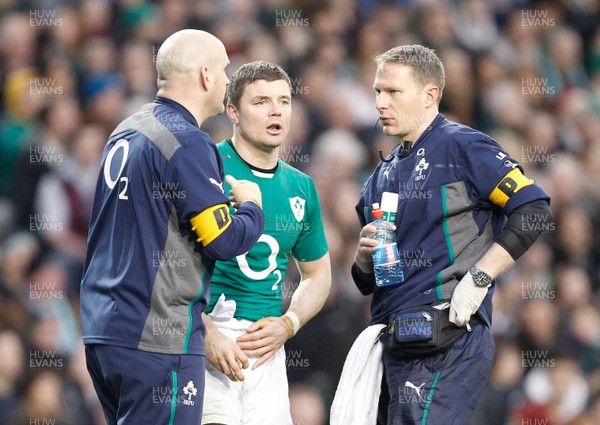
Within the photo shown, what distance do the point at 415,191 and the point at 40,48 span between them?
15.2 feet

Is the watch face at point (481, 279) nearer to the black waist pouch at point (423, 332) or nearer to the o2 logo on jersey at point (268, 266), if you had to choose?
the black waist pouch at point (423, 332)

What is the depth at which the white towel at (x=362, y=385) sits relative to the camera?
13.4 ft

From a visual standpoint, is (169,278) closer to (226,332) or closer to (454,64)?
(226,332)

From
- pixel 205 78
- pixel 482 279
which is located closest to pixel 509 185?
pixel 482 279

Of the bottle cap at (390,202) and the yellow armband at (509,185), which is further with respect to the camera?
the bottle cap at (390,202)

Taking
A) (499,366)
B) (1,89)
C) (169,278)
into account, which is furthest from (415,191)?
(1,89)

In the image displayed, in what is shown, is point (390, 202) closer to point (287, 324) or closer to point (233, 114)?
point (287, 324)

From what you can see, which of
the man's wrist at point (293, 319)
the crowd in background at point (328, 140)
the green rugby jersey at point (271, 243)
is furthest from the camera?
the crowd in background at point (328, 140)

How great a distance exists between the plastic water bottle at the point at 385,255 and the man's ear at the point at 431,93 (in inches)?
22.1

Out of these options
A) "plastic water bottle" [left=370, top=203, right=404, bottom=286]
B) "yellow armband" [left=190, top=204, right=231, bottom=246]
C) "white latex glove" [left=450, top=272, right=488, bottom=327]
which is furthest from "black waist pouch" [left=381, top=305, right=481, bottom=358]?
"yellow armband" [left=190, top=204, right=231, bottom=246]

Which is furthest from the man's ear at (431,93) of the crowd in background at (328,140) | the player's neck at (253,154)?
the crowd in background at (328,140)

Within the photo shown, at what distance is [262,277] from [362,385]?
71 centimetres

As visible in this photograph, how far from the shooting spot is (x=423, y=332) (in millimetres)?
3844

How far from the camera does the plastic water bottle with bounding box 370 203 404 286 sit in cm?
403
